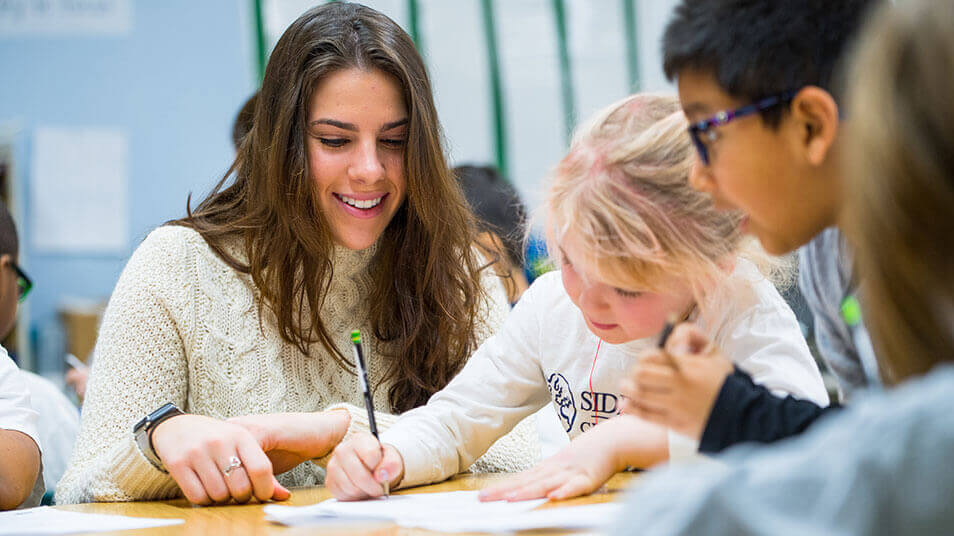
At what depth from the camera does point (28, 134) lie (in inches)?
201

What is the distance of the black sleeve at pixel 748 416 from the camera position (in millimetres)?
763

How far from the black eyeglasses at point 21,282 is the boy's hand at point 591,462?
1249 millimetres

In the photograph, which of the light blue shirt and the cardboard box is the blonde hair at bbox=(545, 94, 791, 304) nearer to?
the light blue shirt

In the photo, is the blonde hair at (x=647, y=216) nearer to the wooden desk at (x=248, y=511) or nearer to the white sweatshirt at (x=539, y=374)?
the white sweatshirt at (x=539, y=374)

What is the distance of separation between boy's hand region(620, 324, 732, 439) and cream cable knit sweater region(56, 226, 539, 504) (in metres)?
0.70

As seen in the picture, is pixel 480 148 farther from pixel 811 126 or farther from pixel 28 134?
pixel 811 126

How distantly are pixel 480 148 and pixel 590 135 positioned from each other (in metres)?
4.37

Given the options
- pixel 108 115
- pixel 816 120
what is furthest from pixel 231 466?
pixel 108 115

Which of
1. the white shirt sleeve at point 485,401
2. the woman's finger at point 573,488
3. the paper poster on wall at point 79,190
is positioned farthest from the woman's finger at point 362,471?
the paper poster on wall at point 79,190

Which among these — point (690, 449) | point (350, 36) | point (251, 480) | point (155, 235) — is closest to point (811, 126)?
point (690, 449)

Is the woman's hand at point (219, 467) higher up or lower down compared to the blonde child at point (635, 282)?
lower down

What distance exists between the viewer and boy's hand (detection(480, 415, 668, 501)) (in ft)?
3.53

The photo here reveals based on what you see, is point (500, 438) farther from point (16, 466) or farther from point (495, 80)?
point (495, 80)

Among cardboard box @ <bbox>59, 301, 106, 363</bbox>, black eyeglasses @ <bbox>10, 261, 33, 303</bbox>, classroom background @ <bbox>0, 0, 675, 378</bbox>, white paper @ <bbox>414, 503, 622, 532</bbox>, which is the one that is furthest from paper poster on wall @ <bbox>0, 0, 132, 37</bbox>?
white paper @ <bbox>414, 503, 622, 532</bbox>
